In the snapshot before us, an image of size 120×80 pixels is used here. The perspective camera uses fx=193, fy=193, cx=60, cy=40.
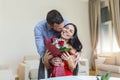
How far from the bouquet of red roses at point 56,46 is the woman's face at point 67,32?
81 mm

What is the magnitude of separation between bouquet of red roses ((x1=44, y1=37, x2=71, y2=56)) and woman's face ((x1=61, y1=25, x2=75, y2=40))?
81 mm

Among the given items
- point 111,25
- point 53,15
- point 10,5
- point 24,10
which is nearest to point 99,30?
point 111,25

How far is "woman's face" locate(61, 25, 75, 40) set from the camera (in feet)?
8.31

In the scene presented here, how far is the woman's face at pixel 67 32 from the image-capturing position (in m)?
2.53

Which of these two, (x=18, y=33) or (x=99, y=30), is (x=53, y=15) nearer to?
(x=18, y=33)

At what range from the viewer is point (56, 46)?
8.05ft

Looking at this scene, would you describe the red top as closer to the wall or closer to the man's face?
the man's face

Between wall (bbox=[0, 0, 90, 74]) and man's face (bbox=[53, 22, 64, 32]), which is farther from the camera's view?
wall (bbox=[0, 0, 90, 74])

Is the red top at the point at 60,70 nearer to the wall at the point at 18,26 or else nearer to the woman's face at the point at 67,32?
the woman's face at the point at 67,32

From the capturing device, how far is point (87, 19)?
7.72m

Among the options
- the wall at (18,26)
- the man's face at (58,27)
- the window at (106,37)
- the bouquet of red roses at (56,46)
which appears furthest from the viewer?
the window at (106,37)

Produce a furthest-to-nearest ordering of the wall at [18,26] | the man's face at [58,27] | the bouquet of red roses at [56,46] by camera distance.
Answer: the wall at [18,26]
the man's face at [58,27]
the bouquet of red roses at [56,46]

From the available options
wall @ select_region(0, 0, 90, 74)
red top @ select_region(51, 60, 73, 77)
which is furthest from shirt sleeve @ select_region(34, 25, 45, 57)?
wall @ select_region(0, 0, 90, 74)

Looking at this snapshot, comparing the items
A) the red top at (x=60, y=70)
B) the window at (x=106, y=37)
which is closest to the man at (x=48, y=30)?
the red top at (x=60, y=70)
